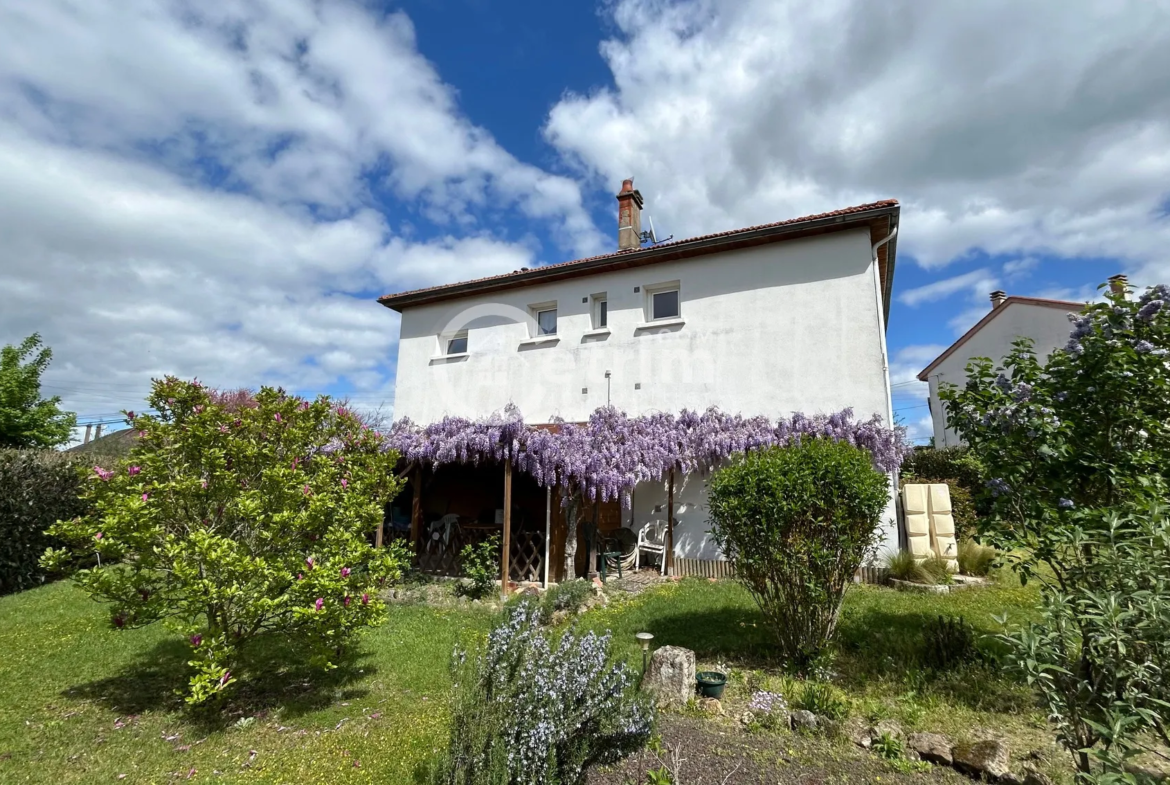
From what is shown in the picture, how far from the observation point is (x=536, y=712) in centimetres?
317

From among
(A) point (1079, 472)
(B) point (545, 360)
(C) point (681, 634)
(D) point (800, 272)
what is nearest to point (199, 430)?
(C) point (681, 634)

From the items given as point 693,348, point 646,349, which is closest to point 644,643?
point 693,348

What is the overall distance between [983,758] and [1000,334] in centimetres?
2319

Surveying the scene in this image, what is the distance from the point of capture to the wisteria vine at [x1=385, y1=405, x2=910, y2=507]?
375 inches

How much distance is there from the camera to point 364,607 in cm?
487

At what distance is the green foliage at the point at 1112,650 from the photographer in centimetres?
253

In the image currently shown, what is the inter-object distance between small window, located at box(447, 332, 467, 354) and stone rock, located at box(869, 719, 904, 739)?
12.0 metres

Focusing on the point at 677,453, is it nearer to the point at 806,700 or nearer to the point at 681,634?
the point at 681,634

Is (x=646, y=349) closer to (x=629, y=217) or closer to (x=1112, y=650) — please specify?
(x=629, y=217)

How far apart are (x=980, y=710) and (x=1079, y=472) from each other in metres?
2.08

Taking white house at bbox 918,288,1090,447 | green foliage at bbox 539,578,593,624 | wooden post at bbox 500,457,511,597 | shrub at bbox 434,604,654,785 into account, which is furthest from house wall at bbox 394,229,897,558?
white house at bbox 918,288,1090,447

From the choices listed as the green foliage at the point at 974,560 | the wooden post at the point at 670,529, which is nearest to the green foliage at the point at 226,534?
the wooden post at the point at 670,529

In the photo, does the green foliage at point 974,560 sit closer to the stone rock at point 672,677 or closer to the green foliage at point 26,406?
the stone rock at point 672,677

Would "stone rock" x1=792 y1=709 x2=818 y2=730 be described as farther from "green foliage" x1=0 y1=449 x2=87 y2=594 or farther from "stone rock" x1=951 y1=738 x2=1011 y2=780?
"green foliage" x1=0 y1=449 x2=87 y2=594
